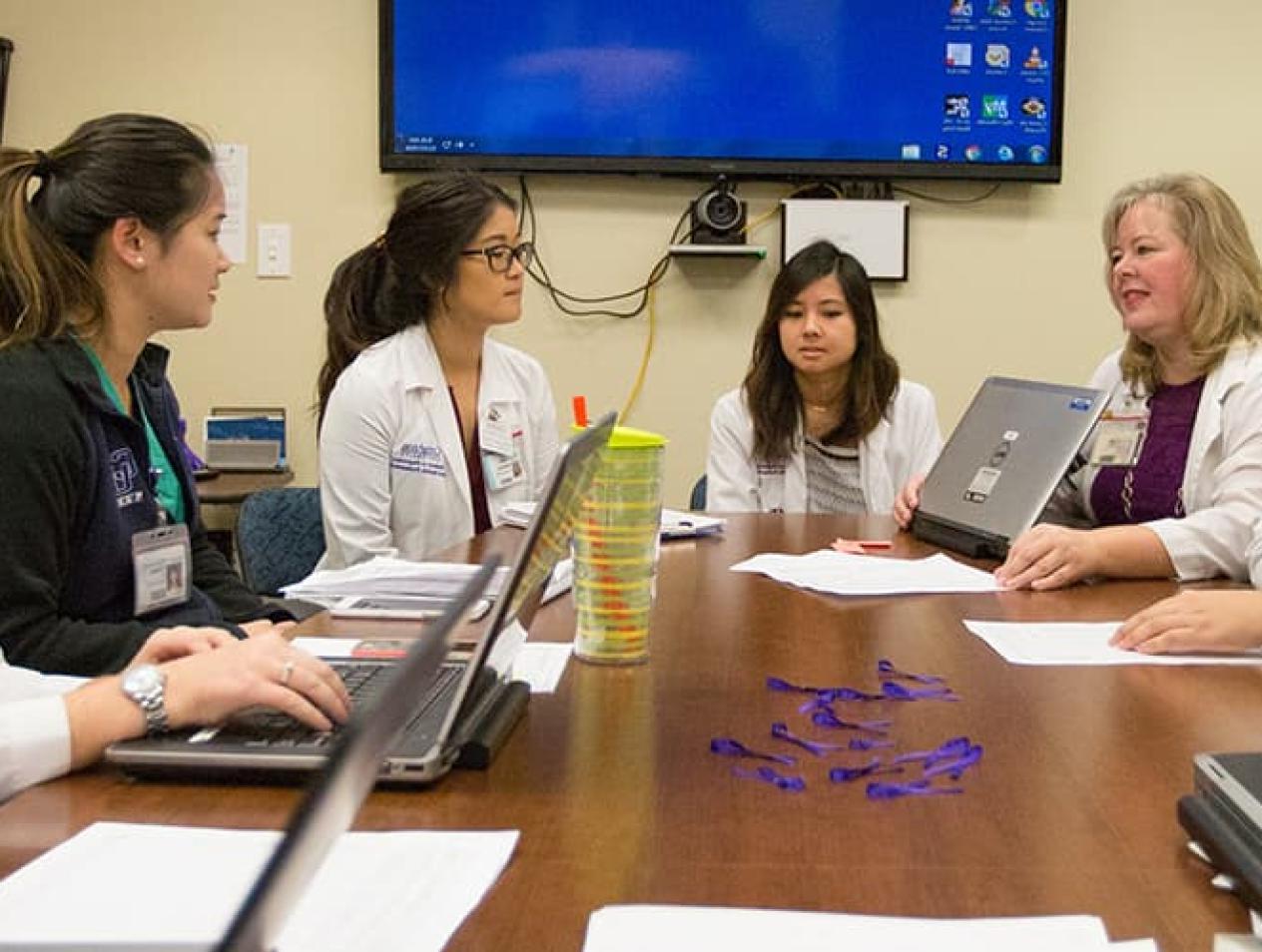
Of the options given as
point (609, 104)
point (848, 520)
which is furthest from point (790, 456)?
point (609, 104)

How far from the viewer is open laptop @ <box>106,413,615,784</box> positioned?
94 centimetres

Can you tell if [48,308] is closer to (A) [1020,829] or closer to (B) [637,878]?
(B) [637,878]

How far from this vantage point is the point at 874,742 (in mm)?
1062

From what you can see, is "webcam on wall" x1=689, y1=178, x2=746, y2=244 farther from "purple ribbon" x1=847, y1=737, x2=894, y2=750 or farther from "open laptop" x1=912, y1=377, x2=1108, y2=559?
"purple ribbon" x1=847, y1=737, x2=894, y2=750

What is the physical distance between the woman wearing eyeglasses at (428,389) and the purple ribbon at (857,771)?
1588 mm

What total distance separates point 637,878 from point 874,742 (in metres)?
0.33

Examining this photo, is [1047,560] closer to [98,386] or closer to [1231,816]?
[1231,816]

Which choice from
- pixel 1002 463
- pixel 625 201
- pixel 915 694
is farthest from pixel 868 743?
pixel 625 201

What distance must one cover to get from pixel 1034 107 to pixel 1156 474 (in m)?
1.75

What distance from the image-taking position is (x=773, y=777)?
3.20 feet

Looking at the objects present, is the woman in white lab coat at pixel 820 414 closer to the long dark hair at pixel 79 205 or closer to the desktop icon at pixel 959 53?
the desktop icon at pixel 959 53

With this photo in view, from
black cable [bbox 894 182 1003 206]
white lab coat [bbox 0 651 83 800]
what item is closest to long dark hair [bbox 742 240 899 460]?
black cable [bbox 894 182 1003 206]

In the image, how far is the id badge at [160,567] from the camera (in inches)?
67.8

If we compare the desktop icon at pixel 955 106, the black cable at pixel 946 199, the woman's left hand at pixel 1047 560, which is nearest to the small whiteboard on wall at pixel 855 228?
the black cable at pixel 946 199
